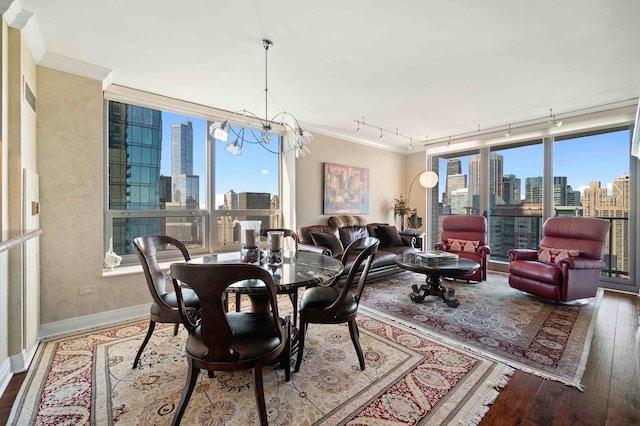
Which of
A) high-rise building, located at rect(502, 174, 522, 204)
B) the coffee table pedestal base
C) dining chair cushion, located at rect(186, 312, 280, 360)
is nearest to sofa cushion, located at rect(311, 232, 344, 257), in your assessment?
the coffee table pedestal base

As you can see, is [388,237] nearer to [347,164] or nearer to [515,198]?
[347,164]

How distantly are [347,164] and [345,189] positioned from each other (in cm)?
51

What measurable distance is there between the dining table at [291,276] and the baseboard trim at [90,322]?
4.87ft

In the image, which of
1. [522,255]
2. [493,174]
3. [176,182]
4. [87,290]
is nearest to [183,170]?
[176,182]

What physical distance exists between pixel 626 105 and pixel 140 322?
6795 millimetres

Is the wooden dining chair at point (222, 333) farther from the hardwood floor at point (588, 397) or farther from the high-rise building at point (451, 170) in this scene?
the high-rise building at point (451, 170)

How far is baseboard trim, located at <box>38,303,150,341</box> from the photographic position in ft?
8.80

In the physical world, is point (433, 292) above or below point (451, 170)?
below

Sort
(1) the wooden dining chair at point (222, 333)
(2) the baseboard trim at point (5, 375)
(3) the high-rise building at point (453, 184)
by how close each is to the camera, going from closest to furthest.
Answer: (1) the wooden dining chair at point (222, 333), (2) the baseboard trim at point (5, 375), (3) the high-rise building at point (453, 184)

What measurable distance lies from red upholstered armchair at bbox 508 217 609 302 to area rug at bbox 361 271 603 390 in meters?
0.20

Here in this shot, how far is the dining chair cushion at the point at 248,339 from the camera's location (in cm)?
148

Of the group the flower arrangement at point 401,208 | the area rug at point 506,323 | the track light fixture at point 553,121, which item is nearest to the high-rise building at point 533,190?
the track light fixture at point 553,121

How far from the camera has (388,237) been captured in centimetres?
536

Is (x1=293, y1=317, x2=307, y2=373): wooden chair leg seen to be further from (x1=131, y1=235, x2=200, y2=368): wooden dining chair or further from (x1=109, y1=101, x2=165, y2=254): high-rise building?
(x1=109, y1=101, x2=165, y2=254): high-rise building
